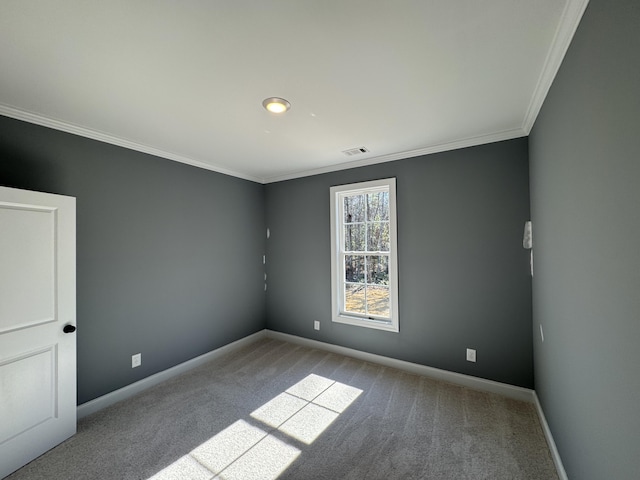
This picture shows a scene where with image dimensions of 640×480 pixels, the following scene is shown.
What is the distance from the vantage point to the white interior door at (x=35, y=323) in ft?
6.00

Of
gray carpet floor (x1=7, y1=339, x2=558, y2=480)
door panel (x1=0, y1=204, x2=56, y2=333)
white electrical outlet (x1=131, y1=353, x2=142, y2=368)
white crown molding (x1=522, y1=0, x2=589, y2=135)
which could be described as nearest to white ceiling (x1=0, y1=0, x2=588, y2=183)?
white crown molding (x1=522, y1=0, x2=589, y2=135)

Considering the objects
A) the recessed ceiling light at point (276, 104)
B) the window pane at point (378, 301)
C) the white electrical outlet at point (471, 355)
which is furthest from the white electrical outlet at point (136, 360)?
the white electrical outlet at point (471, 355)

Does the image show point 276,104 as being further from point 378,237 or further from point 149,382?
point 149,382

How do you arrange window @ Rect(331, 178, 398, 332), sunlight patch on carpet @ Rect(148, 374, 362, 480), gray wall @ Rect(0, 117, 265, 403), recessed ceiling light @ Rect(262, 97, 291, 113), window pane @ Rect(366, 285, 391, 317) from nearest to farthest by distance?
sunlight patch on carpet @ Rect(148, 374, 362, 480)
recessed ceiling light @ Rect(262, 97, 291, 113)
gray wall @ Rect(0, 117, 265, 403)
window @ Rect(331, 178, 398, 332)
window pane @ Rect(366, 285, 391, 317)

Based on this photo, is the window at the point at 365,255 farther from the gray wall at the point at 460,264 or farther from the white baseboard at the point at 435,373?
the white baseboard at the point at 435,373

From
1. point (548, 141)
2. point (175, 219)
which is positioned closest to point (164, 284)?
point (175, 219)

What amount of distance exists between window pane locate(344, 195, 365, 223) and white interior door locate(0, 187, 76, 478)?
2.79 metres

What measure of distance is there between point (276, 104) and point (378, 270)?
7.43ft

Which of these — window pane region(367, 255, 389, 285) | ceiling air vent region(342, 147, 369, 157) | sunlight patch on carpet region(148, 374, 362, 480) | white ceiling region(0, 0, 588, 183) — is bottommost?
sunlight patch on carpet region(148, 374, 362, 480)

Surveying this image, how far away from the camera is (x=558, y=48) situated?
4.73 feet

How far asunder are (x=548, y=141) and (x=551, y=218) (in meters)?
0.52

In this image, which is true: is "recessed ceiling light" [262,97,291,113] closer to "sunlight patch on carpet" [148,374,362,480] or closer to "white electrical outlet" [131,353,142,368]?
"sunlight patch on carpet" [148,374,362,480]

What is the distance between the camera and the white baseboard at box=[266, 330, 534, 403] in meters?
2.59

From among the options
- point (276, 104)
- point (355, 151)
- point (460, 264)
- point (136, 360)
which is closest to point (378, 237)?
point (460, 264)
